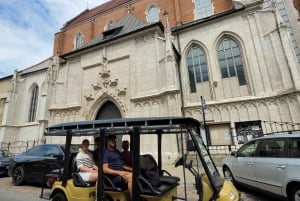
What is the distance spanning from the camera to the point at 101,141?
332 cm

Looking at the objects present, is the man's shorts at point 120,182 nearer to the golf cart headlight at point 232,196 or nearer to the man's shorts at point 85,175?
the man's shorts at point 85,175

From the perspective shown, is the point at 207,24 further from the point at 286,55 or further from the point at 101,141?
the point at 101,141

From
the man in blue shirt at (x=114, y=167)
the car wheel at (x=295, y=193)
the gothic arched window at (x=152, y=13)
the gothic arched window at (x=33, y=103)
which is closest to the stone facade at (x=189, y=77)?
the gothic arched window at (x=152, y=13)

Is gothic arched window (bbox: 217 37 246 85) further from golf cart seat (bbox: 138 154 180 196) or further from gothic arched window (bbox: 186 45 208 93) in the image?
golf cart seat (bbox: 138 154 180 196)

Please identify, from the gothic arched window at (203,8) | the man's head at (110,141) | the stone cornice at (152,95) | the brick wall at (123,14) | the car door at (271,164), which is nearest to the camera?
the man's head at (110,141)

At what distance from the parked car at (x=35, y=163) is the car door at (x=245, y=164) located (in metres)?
5.91

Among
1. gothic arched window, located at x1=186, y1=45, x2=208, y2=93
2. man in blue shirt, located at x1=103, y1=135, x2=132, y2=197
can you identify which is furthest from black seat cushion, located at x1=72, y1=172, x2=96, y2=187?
gothic arched window, located at x1=186, y1=45, x2=208, y2=93

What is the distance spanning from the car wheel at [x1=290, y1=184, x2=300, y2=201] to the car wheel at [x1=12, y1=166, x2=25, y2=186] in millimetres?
8579

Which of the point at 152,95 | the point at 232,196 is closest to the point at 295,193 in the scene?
the point at 232,196

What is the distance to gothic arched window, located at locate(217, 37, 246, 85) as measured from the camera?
1328cm

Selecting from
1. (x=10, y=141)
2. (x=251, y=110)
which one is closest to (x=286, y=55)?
(x=251, y=110)

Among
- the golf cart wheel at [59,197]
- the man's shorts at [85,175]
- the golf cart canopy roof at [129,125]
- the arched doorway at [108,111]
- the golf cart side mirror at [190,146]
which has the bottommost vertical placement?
the golf cart wheel at [59,197]

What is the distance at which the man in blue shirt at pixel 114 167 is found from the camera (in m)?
3.11

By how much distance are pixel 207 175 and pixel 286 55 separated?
11.9m
